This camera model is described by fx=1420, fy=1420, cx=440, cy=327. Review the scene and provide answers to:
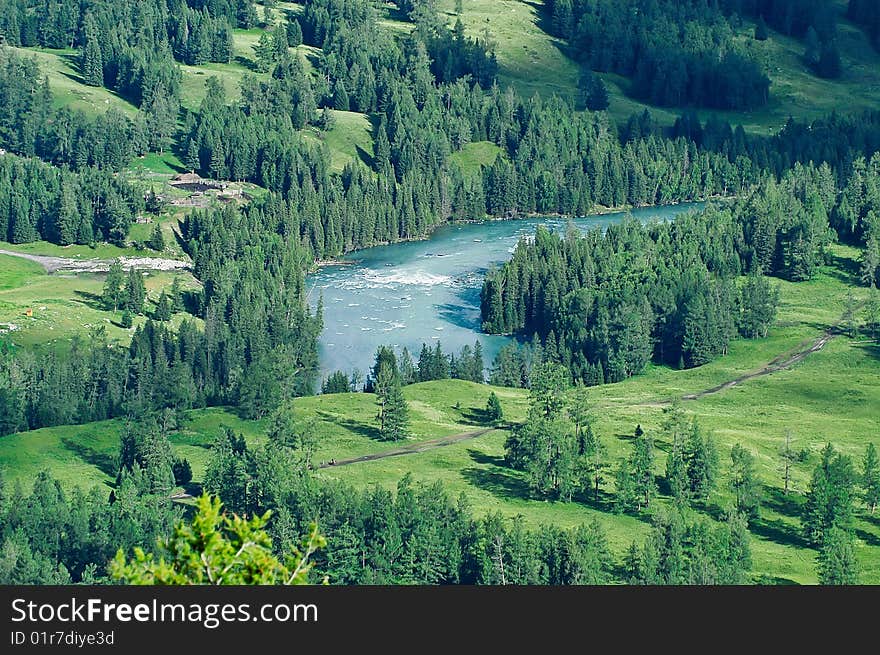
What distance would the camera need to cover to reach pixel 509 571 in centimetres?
12006

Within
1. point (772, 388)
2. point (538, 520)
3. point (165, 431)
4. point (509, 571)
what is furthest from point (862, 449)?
point (165, 431)

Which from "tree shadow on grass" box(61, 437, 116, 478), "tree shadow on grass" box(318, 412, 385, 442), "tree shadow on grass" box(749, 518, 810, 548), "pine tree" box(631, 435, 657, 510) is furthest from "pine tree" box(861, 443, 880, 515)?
"tree shadow on grass" box(61, 437, 116, 478)

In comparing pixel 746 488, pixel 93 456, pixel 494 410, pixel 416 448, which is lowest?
pixel 93 456

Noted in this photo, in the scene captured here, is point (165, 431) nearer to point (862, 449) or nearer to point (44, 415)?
point (44, 415)

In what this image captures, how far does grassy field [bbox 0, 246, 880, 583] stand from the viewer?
141875mm

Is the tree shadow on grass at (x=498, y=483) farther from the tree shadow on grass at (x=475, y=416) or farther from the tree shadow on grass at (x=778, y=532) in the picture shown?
the tree shadow on grass at (x=778, y=532)

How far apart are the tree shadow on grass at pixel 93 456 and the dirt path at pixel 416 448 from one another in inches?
900

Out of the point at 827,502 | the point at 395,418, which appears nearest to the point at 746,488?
the point at 827,502

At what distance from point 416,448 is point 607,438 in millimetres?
22240

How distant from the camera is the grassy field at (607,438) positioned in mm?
141875

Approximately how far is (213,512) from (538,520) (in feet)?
312

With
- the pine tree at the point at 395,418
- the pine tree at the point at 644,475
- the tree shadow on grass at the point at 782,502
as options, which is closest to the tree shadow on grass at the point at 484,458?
the pine tree at the point at 395,418

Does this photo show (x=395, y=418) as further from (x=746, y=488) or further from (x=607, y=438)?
(x=746, y=488)

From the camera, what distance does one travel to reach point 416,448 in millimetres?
161500
